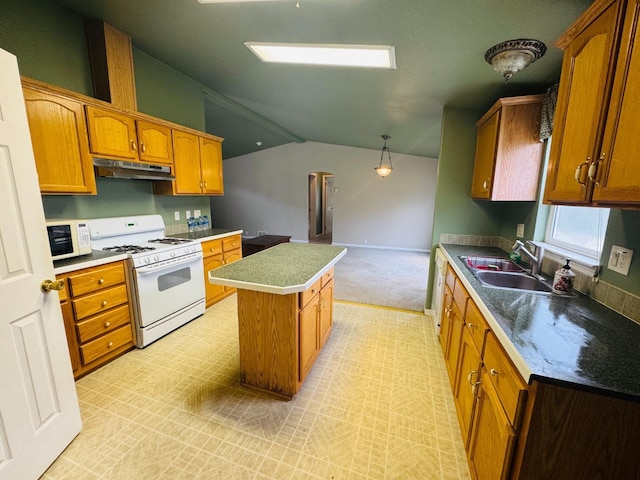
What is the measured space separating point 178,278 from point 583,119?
127 inches

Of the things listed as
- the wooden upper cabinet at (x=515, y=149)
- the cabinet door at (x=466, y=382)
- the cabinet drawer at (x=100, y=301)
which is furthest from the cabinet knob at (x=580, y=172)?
the cabinet drawer at (x=100, y=301)

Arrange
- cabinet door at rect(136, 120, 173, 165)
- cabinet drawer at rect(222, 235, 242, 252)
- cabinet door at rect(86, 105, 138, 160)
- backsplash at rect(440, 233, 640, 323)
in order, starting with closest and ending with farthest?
backsplash at rect(440, 233, 640, 323) < cabinet door at rect(86, 105, 138, 160) < cabinet door at rect(136, 120, 173, 165) < cabinet drawer at rect(222, 235, 242, 252)

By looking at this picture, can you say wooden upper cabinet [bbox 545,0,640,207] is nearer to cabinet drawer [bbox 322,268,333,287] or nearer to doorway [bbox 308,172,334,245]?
cabinet drawer [bbox 322,268,333,287]

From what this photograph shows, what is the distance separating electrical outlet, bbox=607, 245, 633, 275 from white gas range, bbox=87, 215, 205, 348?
127 inches

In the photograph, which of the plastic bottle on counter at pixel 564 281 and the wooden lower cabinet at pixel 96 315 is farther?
the wooden lower cabinet at pixel 96 315

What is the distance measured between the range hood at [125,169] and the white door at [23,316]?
1096 mm

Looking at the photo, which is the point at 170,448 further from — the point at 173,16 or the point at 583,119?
the point at 173,16

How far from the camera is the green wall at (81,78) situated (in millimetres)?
1993

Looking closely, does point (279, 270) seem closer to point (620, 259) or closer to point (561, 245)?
point (620, 259)

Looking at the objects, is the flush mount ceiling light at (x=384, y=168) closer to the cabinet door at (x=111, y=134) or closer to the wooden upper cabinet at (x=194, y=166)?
the wooden upper cabinet at (x=194, y=166)

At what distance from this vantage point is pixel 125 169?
7.91ft

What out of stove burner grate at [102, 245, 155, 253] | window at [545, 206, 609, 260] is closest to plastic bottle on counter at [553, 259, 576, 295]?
window at [545, 206, 609, 260]

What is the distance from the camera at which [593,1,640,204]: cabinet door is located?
0.90m

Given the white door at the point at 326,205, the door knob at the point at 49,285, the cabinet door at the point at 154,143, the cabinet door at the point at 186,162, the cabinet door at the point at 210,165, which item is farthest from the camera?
the white door at the point at 326,205
